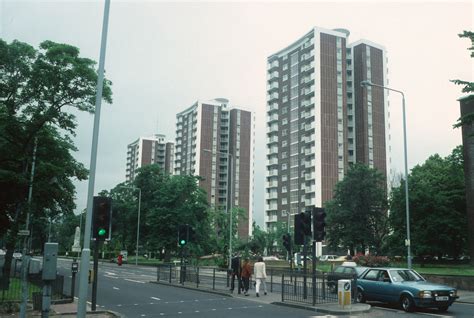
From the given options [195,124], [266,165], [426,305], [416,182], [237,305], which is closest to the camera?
[426,305]

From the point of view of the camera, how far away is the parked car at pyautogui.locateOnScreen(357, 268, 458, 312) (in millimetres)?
16609

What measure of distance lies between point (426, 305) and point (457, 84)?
10.2 m

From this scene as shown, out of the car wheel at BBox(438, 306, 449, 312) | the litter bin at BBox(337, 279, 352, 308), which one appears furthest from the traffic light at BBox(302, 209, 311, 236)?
the car wheel at BBox(438, 306, 449, 312)

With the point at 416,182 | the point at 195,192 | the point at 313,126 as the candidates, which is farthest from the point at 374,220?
the point at 313,126

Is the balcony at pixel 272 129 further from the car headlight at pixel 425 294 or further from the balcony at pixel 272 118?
the car headlight at pixel 425 294

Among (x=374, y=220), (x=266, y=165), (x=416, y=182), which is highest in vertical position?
(x=266, y=165)

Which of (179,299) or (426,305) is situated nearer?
(426,305)

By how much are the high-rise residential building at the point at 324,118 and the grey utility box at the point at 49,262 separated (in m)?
86.1

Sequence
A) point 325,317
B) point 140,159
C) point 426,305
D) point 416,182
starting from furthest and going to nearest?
1. point 140,159
2. point 416,182
3. point 426,305
4. point 325,317

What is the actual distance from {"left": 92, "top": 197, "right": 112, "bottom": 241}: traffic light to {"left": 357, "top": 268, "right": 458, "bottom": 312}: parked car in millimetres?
10212

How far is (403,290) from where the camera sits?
17.4 m

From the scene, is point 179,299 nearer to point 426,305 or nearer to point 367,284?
point 367,284

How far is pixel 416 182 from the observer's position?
6034 centimetres

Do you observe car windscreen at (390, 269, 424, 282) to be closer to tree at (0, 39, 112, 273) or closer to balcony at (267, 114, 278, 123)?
tree at (0, 39, 112, 273)
